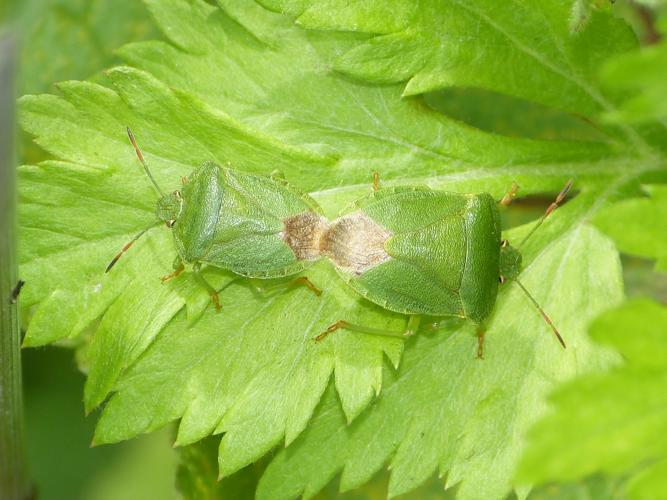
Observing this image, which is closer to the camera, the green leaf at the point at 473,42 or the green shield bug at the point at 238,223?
the green leaf at the point at 473,42

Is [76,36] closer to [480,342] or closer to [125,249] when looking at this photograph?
[125,249]

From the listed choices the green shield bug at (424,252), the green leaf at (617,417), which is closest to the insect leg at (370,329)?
the green shield bug at (424,252)

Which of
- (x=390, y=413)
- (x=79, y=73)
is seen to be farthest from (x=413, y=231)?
(x=79, y=73)

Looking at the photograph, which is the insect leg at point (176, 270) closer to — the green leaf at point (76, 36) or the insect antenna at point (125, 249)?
the insect antenna at point (125, 249)

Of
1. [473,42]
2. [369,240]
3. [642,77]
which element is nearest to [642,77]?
[642,77]

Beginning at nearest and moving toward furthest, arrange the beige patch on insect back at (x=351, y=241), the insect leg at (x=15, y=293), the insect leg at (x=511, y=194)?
the insect leg at (x=15, y=293)
the beige patch on insect back at (x=351, y=241)
the insect leg at (x=511, y=194)

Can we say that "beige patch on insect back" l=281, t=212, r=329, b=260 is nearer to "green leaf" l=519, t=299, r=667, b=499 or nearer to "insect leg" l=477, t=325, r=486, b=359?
"insect leg" l=477, t=325, r=486, b=359

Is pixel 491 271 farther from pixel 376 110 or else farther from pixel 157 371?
pixel 157 371
